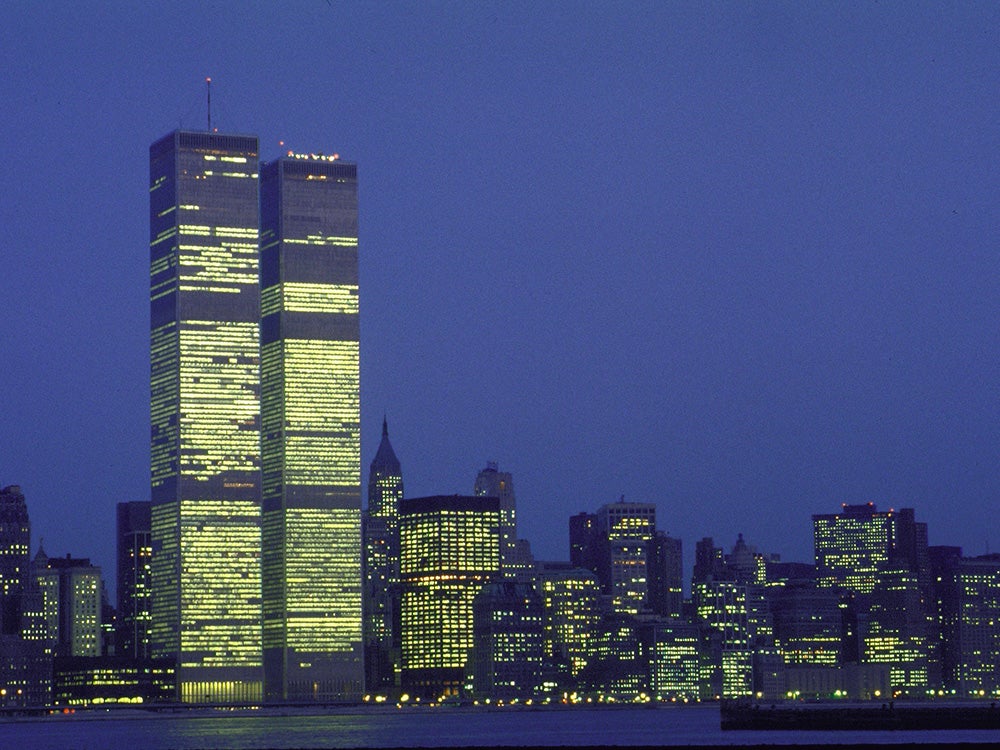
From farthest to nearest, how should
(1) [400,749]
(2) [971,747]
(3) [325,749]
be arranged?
(3) [325,749], (1) [400,749], (2) [971,747]

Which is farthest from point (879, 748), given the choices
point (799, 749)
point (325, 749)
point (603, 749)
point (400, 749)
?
point (325, 749)

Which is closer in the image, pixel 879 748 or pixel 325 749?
pixel 879 748

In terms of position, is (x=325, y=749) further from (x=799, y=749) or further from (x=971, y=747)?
(x=971, y=747)

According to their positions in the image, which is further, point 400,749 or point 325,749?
point 325,749

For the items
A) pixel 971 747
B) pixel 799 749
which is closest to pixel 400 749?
pixel 799 749

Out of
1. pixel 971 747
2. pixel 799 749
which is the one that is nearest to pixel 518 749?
pixel 799 749

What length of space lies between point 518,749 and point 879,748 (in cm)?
2538

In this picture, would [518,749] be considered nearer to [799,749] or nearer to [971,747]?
[799,749]

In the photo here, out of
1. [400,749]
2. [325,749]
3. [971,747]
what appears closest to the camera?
[971,747]

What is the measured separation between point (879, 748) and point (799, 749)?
6.27m

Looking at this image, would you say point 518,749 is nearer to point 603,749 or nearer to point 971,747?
point 603,749

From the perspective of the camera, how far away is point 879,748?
558ft

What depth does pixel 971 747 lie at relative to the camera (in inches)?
6412

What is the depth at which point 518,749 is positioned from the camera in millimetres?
166750
